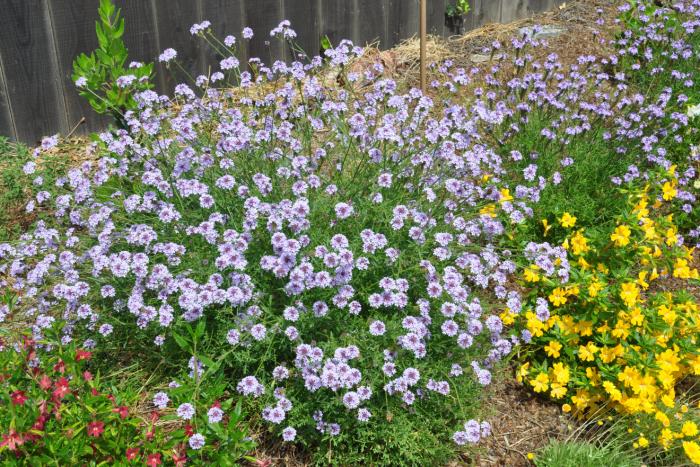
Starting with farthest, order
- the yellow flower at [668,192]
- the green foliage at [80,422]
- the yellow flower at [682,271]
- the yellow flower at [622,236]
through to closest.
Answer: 1. the yellow flower at [668,192]
2. the yellow flower at [682,271]
3. the yellow flower at [622,236]
4. the green foliage at [80,422]

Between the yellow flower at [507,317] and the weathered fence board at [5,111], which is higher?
the weathered fence board at [5,111]

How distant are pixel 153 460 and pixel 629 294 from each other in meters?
2.30

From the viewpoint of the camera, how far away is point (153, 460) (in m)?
2.45

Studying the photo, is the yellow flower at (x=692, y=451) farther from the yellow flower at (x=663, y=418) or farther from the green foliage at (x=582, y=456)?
the green foliage at (x=582, y=456)

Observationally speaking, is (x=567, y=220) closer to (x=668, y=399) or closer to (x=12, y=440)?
(x=668, y=399)

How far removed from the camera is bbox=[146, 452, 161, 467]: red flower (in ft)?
8.01

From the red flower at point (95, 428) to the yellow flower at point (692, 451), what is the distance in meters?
2.43

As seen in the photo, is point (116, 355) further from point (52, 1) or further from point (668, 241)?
point (668, 241)

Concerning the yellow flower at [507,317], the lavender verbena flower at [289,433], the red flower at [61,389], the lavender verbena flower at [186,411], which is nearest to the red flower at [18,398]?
the red flower at [61,389]

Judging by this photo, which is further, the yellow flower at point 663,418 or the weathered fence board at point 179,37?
the weathered fence board at point 179,37

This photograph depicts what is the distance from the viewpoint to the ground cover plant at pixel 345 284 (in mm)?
2777

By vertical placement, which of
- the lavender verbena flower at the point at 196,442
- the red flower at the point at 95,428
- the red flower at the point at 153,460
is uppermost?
the red flower at the point at 95,428

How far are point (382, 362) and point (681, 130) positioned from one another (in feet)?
10.3

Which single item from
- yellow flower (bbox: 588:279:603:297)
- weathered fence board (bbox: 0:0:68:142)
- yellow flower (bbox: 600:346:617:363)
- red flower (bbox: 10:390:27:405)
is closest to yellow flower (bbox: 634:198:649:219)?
yellow flower (bbox: 588:279:603:297)
